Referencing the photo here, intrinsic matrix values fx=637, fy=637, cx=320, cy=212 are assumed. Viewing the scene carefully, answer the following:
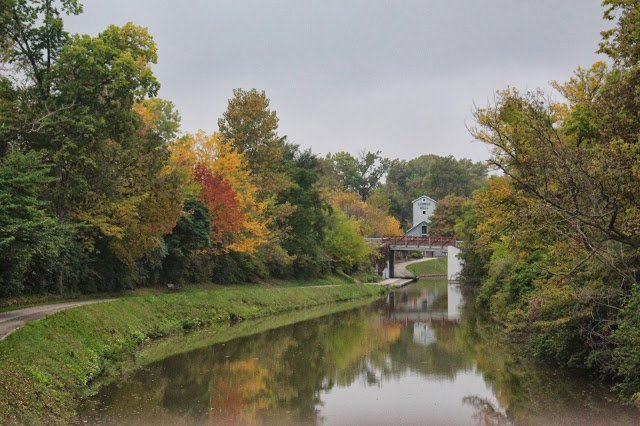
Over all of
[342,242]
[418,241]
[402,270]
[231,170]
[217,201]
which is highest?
[231,170]

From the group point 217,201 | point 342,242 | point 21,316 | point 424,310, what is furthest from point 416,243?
point 21,316

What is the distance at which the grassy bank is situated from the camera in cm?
1342

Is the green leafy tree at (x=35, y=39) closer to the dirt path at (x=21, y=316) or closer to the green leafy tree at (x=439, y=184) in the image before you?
the dirt path at (x=21, y=316)

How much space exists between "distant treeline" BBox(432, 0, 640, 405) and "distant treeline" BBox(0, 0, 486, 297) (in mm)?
13616

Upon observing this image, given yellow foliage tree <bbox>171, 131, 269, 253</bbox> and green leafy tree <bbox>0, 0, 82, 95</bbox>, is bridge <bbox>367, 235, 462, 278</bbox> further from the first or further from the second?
green leafy tree <bbox>0, 0, 82, 95</bbox>

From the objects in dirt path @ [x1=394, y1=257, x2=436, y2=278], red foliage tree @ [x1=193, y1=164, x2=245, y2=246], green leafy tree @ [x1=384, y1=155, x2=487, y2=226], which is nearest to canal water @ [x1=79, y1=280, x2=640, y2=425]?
red foliage tree @ [x1=193, y1=164, x2=245, y2=246]

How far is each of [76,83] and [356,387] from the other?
14.8m

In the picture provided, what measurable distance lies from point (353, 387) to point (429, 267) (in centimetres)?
8277

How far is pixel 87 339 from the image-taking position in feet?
68.6

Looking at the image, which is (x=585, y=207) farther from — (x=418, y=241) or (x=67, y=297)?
(x=418, y=241)

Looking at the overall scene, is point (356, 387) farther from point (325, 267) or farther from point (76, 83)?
point (325, 267)

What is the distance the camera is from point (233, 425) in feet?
45.6

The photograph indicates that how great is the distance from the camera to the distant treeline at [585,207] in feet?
48.1

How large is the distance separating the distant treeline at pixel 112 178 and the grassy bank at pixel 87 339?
256 centimetres
